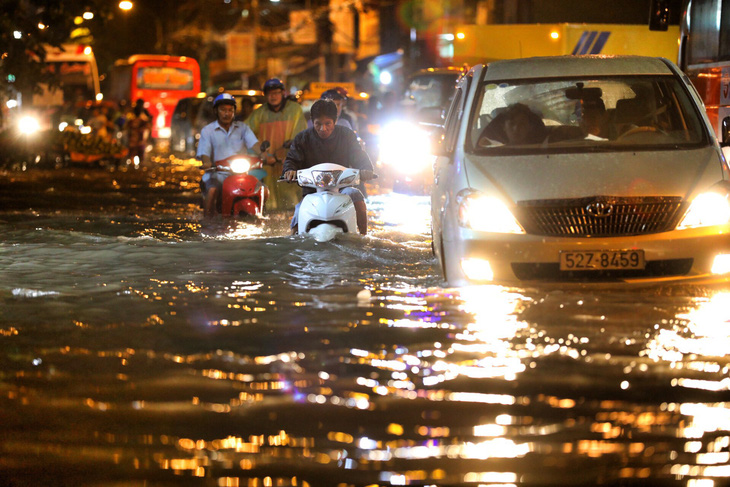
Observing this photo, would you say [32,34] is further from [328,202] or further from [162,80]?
[162,80]

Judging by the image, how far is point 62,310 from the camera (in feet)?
25.4

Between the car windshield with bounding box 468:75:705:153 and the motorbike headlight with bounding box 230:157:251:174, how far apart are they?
4.47 m

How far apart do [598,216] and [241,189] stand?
20.7 feet

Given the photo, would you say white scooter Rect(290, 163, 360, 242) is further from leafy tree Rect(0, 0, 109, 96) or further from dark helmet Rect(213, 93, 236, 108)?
leafy tree Rect(0, 0, 109, 96)

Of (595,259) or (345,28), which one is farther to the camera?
(345,28)

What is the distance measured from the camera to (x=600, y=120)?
28.4 feet

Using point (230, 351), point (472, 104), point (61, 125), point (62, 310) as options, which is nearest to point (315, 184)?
point (472, 104)

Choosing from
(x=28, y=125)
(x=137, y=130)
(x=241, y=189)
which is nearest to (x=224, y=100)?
(x=241, y=189)

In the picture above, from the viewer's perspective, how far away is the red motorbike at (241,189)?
1291cm

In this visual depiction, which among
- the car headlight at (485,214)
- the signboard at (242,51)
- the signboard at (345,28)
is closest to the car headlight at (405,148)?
the car headlight at (485,214)

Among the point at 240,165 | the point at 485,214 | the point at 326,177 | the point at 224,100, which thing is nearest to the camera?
the point at 485,214

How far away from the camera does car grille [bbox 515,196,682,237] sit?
7.35 m

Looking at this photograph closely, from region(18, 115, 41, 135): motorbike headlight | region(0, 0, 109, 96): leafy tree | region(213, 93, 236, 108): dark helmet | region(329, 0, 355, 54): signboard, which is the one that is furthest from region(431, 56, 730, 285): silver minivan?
region(329, 0, 355, 54): signboard

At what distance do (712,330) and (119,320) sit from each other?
3.52 m
